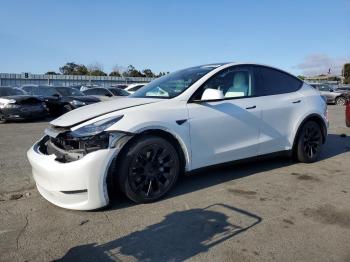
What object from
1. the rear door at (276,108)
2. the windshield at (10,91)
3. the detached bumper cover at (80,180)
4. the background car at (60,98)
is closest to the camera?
the detached bumper cover at (80,180)

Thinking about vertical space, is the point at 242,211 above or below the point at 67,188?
below

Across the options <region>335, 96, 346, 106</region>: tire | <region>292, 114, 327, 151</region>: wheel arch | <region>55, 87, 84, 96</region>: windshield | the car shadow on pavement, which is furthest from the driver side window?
<region>335, 96, 346, 106</region>: tire

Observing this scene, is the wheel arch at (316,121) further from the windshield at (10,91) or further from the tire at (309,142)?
the windshield at (10,91)

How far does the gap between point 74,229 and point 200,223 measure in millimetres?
1185

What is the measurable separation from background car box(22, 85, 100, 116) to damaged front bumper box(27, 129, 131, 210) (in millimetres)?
10804

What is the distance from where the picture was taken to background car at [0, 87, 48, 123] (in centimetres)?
1327

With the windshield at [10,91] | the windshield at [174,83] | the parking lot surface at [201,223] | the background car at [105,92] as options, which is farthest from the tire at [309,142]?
the background car at [105,92]

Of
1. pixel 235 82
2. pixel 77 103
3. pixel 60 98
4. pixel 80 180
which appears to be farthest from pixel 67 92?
pixel 80 180

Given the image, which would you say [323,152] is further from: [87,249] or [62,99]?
[62,99]

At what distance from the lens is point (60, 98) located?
50.3 ft

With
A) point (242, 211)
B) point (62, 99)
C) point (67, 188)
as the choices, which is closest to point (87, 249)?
point (67, 188)

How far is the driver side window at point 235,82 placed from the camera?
202 inches

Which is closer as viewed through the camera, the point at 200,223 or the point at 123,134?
the point at 200,223

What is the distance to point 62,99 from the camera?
15289mm
